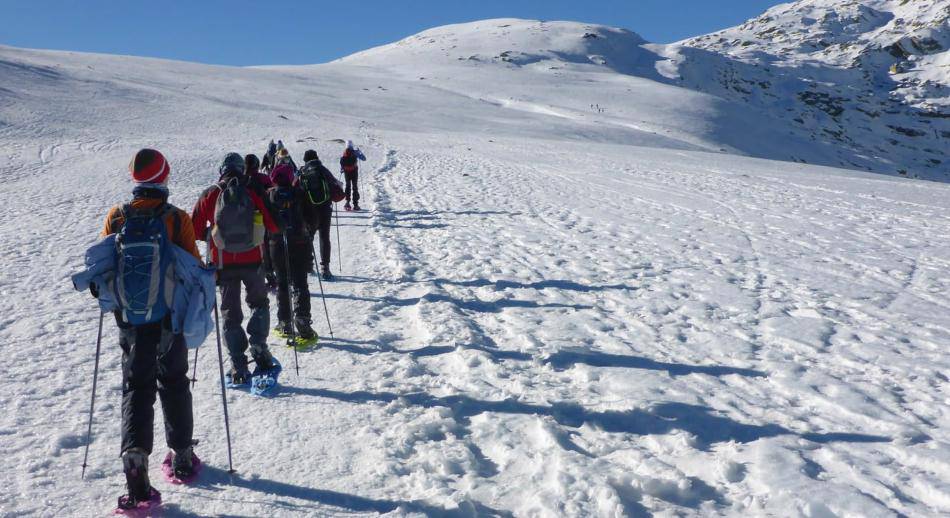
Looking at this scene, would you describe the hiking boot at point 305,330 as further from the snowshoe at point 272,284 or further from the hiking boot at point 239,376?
the snowshoe at point 272,284

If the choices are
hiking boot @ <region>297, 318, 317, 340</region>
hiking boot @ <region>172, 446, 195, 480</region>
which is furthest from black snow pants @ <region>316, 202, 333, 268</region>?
hiking boot @ <region>172, 446, 195, 480</region>

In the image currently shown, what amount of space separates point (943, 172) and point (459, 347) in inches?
5078

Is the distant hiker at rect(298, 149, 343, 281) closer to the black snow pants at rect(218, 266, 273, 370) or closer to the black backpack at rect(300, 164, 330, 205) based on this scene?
the black backpack at rect(300, 164, 330, 205)

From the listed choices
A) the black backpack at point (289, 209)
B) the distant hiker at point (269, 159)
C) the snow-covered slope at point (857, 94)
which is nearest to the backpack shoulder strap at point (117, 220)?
the black backpack at point (289, 209)

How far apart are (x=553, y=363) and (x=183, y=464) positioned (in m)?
3.51

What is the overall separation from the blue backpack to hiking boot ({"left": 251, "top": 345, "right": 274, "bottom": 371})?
191cm

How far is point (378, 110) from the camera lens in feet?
155

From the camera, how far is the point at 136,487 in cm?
352

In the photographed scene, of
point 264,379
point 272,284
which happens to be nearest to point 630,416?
point 264,379

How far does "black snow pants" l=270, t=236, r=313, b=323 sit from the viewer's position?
6.44 m

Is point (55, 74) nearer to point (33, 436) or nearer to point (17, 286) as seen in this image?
point (17, 286)

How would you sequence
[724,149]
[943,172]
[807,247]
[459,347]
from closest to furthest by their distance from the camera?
[459,347]
[807,247]
[724,149]
[943,172]

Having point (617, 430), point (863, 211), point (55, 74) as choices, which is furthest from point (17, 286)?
point (55, 74)

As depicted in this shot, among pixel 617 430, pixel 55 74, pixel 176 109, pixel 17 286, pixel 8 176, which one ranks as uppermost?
pixel 55 74
